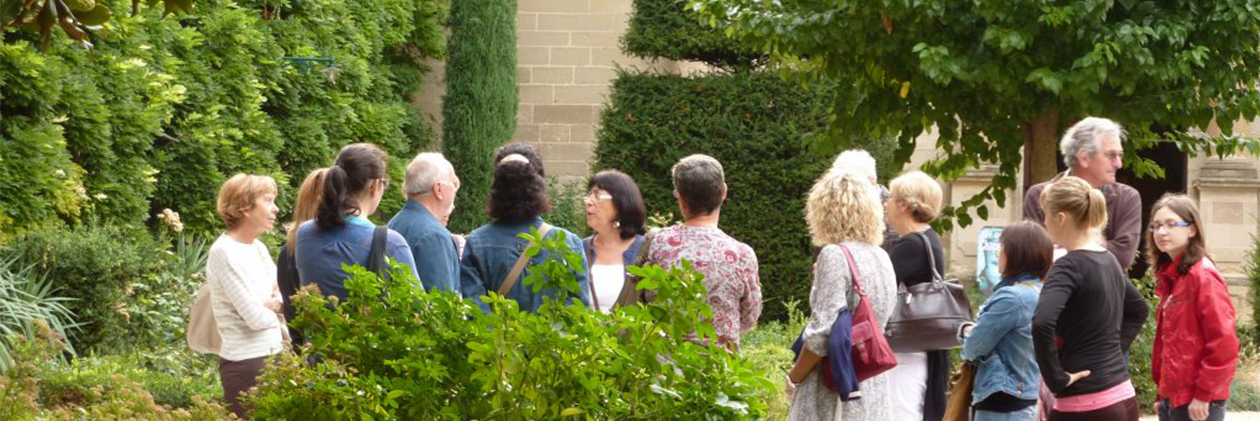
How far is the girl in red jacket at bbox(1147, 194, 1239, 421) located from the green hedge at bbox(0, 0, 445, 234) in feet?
17.8

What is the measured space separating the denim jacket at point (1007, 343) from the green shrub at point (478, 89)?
37.7 ft

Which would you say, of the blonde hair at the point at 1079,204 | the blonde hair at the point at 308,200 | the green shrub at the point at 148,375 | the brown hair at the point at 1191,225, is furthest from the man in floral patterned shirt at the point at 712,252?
the green shrub at the point at 148,375

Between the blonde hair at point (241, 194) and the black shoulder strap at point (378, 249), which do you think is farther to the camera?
the blonde hair at point (241, 194)

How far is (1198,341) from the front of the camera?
6.38m

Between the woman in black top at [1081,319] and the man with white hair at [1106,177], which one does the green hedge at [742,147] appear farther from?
the woman in black top at [1081,319]

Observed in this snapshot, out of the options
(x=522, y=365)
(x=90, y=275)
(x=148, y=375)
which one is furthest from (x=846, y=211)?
(x=90, y=275)

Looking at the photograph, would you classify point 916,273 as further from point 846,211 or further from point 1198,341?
point 1198,341

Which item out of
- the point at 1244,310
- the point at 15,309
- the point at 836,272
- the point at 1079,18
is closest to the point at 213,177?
the point at 15,309

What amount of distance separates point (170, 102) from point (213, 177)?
70 cm

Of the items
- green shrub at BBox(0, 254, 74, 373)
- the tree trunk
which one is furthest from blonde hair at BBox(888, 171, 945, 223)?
green shrub at BBox(0, 254, 74, 373)

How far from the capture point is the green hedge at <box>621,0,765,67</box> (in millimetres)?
15875

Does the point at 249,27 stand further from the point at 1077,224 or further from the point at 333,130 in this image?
the point at 1077,224

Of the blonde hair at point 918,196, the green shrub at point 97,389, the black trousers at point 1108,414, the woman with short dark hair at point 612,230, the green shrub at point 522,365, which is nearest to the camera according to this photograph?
the green shrub at point 522,365

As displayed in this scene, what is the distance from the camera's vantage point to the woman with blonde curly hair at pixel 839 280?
611cm
